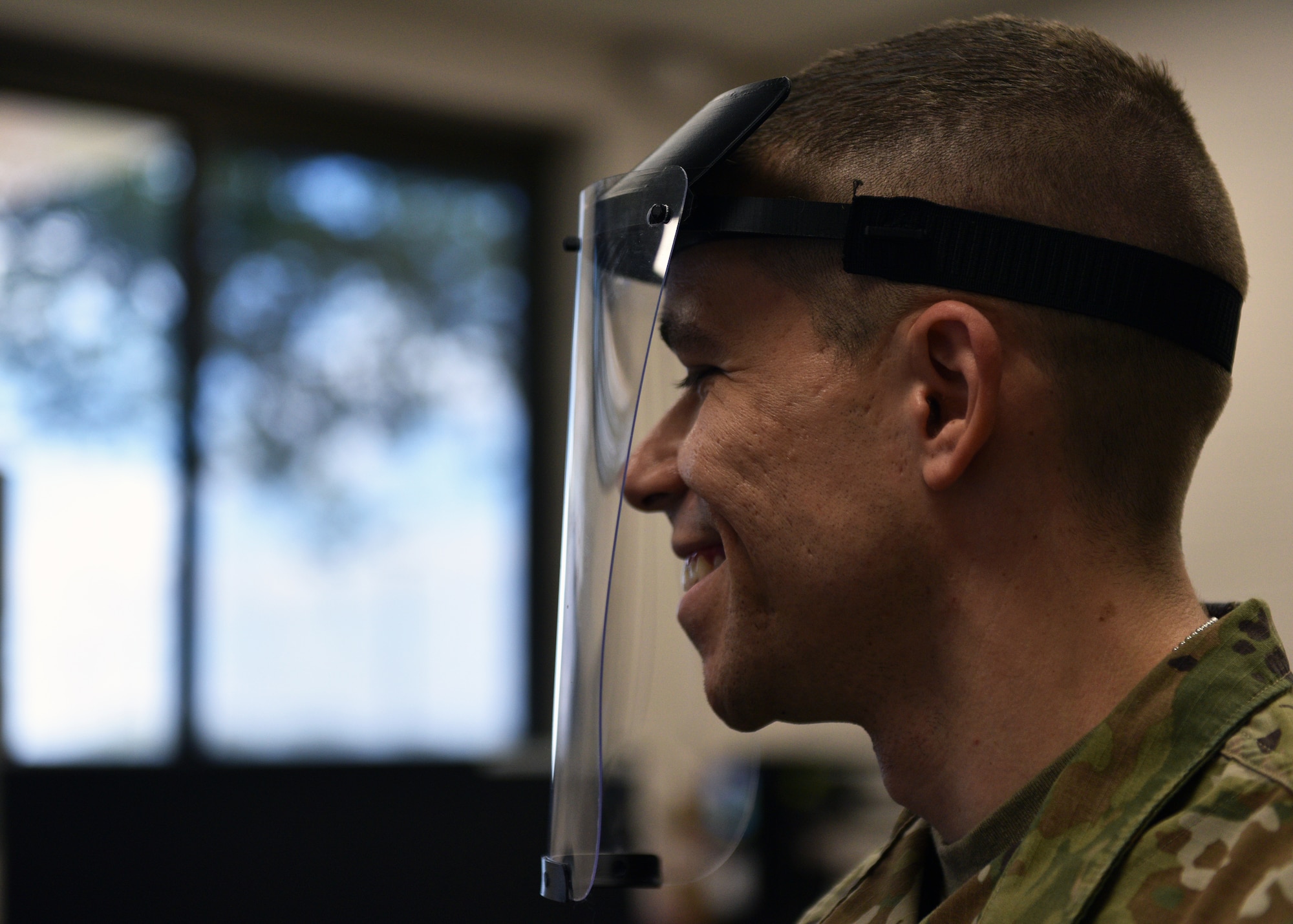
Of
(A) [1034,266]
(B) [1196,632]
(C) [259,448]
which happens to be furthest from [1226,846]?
(C) [259,448]

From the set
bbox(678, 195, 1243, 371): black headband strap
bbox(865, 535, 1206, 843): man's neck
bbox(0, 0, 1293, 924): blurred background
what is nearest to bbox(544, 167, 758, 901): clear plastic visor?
bbox(678, 195, 1243, 371): black headband strap

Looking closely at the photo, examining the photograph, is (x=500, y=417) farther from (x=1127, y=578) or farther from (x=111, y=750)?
(x=1127, y=578)

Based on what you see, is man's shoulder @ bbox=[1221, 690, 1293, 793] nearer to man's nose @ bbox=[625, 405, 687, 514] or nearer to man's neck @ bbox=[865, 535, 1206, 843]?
man's neck @ bbox=[865, 535, 1206, 843]

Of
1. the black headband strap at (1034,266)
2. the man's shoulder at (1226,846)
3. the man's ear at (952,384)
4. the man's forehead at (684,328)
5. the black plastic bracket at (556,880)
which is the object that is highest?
the black headband strap at (1034,266)

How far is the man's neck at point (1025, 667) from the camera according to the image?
864 mm

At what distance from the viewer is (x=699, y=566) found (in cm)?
107

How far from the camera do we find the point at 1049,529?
89 centimetres

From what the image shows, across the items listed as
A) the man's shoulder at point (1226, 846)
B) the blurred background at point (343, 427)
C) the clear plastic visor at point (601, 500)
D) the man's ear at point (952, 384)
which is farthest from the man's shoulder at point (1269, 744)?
the blurred background at point (343, 427)

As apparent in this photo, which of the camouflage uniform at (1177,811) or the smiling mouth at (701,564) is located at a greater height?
the smiling mouth at (701,564)

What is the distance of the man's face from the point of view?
93cm

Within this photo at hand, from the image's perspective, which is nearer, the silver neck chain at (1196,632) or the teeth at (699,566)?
the silver neck chain at (1196,632)

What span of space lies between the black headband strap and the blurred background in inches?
86.7

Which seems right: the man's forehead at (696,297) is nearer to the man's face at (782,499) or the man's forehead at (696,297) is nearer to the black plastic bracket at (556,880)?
the man's face at (782,499)

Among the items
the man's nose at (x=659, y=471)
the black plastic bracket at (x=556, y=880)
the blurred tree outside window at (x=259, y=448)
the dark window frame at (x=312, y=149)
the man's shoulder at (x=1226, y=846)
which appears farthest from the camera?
the dark window frame at (x=312, y=149)
